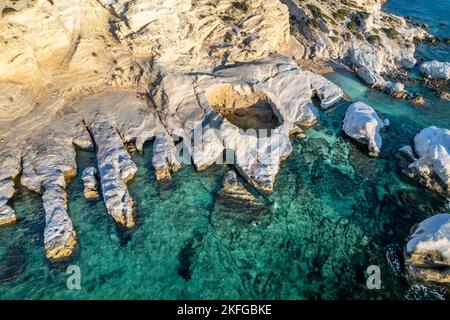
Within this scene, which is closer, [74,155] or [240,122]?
[74,155]

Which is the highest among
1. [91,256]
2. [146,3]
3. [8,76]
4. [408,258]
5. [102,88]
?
[146,3]

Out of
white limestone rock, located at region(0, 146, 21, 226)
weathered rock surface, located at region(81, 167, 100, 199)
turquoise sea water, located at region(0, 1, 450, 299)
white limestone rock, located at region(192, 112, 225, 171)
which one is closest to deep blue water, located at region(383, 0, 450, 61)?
turquoise sea water, located at region(0, 1, 450, 299)

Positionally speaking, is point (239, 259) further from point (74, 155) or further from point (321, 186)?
point (74, 155)

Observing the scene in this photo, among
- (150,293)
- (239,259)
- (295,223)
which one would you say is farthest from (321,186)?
(150,293)

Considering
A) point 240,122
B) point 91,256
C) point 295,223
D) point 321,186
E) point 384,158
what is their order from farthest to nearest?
1. point 240,122
2. point 384,158
3. point 321,186
4. point 295,223
5. point 91,256

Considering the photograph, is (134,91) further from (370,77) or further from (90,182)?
(370,77)

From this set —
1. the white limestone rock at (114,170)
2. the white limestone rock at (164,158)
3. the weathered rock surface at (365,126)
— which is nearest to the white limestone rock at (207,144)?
the white limestone rock at (164,158)

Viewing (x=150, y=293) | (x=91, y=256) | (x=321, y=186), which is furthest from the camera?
(x=321, y=186)

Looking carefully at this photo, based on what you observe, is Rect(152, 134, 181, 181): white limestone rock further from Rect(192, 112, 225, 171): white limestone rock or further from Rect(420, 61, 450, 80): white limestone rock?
Rect(420, 61, 450, 80): white limestone rock
